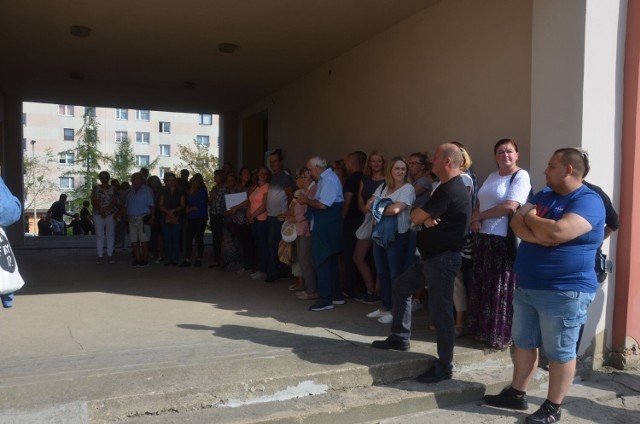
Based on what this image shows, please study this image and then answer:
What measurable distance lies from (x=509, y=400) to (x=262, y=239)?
445 cm

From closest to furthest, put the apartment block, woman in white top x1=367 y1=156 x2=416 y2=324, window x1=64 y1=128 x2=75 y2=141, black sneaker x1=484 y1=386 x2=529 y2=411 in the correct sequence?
black sneaker x1=484 y1=386 x2=529 y2=411, woman in white top x1=367 y1=156 x2=416 y2=324, the apartment block, window x1=64 y1=128 x2=75 y2=141

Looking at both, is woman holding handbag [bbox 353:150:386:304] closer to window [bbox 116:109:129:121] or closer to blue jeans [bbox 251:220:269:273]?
blue jeans [bbox 251:220:269:273]

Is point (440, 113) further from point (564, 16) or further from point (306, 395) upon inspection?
point (306, 395)

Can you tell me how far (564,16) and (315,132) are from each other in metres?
5.60

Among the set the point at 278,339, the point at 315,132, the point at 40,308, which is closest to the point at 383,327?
the point at 278,339

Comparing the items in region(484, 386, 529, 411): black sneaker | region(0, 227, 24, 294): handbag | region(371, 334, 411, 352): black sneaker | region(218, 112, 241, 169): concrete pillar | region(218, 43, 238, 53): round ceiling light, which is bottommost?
region(484, 386, 529, 411): black sneaker

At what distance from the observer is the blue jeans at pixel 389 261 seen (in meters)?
5.11

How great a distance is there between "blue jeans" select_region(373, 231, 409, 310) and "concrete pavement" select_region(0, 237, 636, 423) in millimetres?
335

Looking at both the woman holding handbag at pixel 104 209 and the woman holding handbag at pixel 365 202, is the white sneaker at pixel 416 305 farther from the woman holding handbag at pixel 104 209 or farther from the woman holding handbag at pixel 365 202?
the woman holding handbag at pixel 104 209

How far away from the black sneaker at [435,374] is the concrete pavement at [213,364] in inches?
2.4

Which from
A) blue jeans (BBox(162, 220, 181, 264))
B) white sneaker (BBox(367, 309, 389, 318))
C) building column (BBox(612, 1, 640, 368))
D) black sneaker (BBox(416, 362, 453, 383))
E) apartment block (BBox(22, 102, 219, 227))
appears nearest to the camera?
black sneaker (BBox(416, 362, 453, 383))

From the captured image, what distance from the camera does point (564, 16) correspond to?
4660mm

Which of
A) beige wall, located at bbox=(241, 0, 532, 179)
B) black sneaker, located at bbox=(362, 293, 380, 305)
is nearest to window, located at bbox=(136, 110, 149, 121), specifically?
beige wall, located at bbox=(241, 0, 532, 179)

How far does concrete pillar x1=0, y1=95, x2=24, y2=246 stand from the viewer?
12.6 meters
